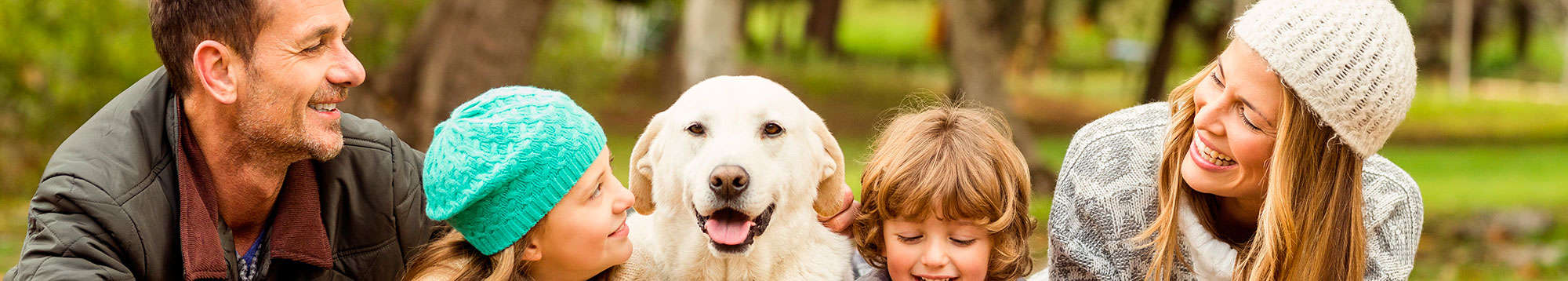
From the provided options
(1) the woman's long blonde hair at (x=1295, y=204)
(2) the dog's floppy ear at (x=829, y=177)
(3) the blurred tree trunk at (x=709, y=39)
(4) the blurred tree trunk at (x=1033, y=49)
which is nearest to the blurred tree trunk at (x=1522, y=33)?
(4) the blurred tree trunk at (x=1033, y=49)

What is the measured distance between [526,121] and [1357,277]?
7.38 feet

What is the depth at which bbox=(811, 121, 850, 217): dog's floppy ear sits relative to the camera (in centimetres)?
368

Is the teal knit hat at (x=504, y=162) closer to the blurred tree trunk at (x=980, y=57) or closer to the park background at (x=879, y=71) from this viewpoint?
the park background at (x=879, y=71)

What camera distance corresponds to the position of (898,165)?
392 cm

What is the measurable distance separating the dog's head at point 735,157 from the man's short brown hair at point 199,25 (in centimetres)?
112

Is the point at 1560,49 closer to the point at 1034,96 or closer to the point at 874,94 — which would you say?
the point at 1034,96

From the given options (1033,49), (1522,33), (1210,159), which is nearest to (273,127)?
(1210,159)

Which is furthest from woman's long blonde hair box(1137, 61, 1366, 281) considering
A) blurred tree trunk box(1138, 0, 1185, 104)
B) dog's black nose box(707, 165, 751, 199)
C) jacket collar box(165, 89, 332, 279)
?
blurred tree trunk box(1138, 0, 1185, 104)

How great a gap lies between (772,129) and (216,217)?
1600 millimetres

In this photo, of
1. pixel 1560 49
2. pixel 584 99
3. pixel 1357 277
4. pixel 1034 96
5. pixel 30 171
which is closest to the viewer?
pixel 1357 277

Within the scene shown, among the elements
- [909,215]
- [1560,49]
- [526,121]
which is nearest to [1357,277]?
[909,215]

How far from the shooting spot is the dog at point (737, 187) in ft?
10.9

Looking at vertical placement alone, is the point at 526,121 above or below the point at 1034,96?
above

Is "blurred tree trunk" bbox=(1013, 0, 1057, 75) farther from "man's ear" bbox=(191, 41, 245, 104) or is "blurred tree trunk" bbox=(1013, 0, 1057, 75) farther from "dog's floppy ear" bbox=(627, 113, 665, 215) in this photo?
"man's ear" bbox=(191, 41, 245, 104)
